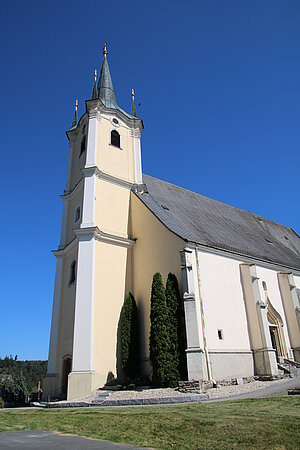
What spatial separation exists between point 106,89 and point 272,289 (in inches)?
702

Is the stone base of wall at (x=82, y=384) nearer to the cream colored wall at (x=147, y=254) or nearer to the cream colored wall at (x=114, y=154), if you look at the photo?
the cream colored wall at (x=147, y=254)

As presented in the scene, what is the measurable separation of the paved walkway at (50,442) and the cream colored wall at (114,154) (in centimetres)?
1654

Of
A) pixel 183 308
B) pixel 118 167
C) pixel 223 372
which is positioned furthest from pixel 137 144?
pixel 223 372

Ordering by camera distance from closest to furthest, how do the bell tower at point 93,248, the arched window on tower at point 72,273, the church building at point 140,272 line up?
the church building at point 140,272 < the bell tower at point 93,248 < the arched window on tower at point 72,273

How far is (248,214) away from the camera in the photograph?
3006 cm

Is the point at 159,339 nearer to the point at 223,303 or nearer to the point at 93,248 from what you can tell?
the point at 223,303

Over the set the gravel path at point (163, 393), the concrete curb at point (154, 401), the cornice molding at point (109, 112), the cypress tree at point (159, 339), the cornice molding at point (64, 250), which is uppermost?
the cornice molding at point (109, 112)

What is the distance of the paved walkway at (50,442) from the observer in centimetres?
491

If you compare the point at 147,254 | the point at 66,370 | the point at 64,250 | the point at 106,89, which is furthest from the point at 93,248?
the point at 106,89

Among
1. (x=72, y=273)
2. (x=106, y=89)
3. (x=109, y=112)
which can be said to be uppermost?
(x=106, y=89)

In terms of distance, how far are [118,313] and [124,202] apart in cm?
679

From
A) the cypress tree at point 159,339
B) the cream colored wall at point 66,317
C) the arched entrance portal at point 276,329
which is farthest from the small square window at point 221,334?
the cream colored wall at point 66,317

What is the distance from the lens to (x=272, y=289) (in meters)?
20.5

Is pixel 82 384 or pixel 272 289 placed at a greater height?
pixel 272 289
